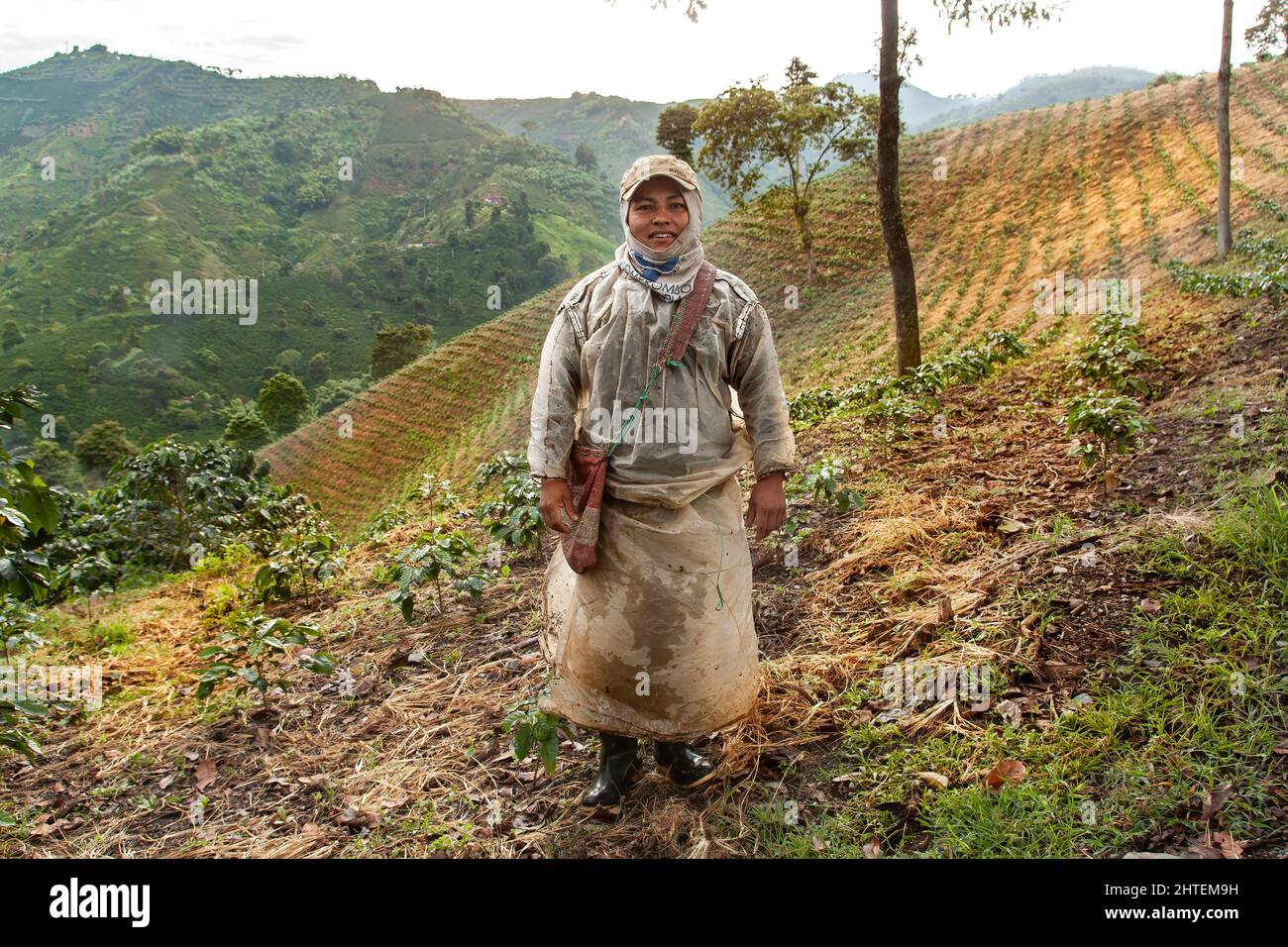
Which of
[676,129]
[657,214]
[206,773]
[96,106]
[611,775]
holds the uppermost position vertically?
[96,106]

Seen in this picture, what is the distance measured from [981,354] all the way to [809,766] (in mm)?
5145

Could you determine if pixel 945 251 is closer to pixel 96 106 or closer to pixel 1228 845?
pixel 1228 845

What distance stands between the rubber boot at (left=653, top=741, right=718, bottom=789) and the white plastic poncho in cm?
25

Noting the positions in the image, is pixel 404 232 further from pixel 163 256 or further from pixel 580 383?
pixel 580 383

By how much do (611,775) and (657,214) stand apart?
5.98ft

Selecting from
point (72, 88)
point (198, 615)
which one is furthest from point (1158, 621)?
point (72, 88)

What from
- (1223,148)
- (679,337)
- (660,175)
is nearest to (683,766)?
(679,337)

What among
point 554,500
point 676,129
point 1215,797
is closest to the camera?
point 1215,797

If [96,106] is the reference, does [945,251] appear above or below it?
Answer: below

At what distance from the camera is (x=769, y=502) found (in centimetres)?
241

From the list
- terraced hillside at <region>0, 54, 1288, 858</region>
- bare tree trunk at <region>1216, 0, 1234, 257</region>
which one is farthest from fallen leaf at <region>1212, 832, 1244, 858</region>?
bare tree trunk at <region>1216, 0, 1234, 257</region>

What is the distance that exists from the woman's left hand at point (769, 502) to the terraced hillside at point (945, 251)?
8386 millimetres

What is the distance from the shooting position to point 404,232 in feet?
266

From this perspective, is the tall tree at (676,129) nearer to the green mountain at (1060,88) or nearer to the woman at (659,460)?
the woman at (659,460)
